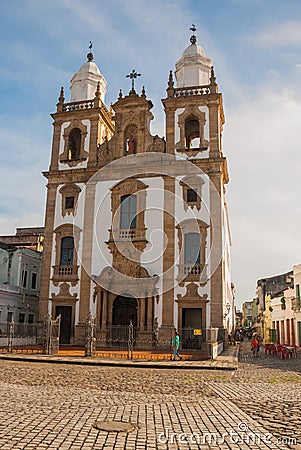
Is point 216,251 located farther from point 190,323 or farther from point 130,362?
point 130,362

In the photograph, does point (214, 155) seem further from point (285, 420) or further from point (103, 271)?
point (285, 420)

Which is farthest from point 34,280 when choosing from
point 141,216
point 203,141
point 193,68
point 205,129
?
point 193,68

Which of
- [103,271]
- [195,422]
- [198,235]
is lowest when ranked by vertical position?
[195,422]

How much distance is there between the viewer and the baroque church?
86.1ft

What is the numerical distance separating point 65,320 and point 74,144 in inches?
520

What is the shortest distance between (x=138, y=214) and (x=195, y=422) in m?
21.0

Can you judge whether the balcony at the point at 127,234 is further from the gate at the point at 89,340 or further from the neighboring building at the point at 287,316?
the neighboring building at the point at 287,316

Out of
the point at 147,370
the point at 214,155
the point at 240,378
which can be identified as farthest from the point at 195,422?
the point at 214,155

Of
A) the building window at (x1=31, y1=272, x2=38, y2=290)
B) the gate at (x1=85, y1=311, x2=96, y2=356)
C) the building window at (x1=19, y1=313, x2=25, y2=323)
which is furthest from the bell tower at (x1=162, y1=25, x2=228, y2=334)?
the building window at (x1=31, y1=272, x2=38, y2=290)

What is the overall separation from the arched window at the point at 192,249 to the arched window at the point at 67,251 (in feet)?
24.9

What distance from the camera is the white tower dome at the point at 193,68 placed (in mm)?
30830

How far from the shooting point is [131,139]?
30.6m

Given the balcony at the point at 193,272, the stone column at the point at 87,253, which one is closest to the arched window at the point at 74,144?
the stone column at the point at 87,253

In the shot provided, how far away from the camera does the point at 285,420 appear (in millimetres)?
7805
